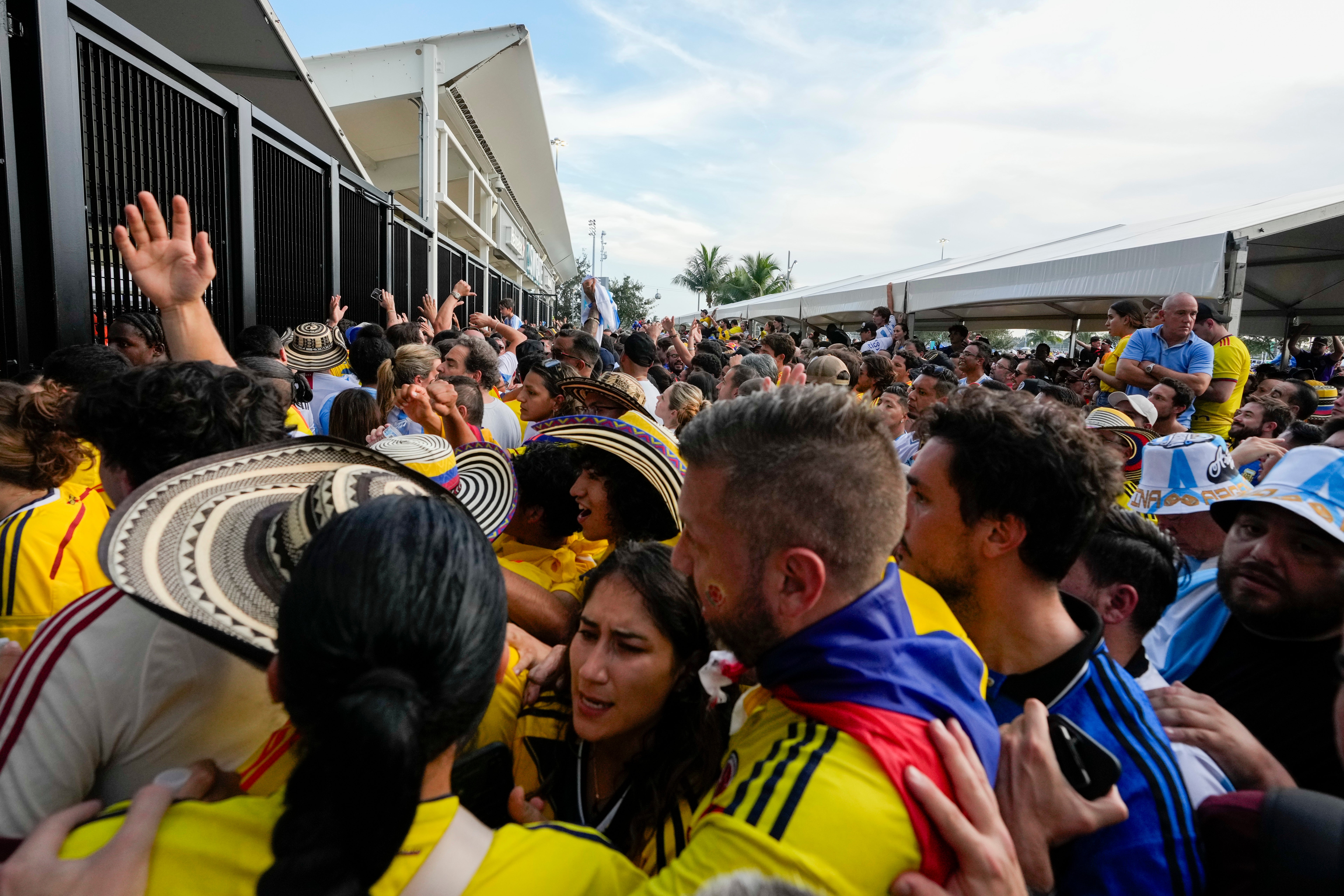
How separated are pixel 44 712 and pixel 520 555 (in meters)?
1.76

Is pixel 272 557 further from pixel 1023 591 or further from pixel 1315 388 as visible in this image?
pixel 1315 388

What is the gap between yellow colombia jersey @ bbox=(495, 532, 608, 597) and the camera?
270cm

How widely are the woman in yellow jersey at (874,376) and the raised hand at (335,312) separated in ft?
18.5

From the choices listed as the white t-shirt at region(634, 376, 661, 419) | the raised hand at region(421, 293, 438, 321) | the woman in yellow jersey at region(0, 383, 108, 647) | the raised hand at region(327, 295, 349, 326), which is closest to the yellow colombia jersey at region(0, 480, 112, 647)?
the woman in yellow jersey at region(0, 383, 108, 647)

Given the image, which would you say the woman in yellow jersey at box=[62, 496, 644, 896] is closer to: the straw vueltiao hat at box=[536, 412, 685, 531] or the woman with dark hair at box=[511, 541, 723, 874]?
the woman with dark hair at box=[511, 541, 723, 874]

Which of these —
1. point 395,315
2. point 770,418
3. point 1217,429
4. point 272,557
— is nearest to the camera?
point 272,557

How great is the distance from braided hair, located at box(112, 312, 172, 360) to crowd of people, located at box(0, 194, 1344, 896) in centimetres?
190

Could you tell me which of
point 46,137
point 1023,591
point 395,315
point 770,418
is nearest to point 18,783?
point 770,418

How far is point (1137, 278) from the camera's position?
7609 millimetres

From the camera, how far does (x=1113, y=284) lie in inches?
321

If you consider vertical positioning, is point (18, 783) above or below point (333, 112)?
below

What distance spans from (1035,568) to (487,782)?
4.73 ft

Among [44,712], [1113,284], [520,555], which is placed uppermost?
[1113,284]

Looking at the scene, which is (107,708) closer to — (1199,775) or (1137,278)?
(1199,775)
